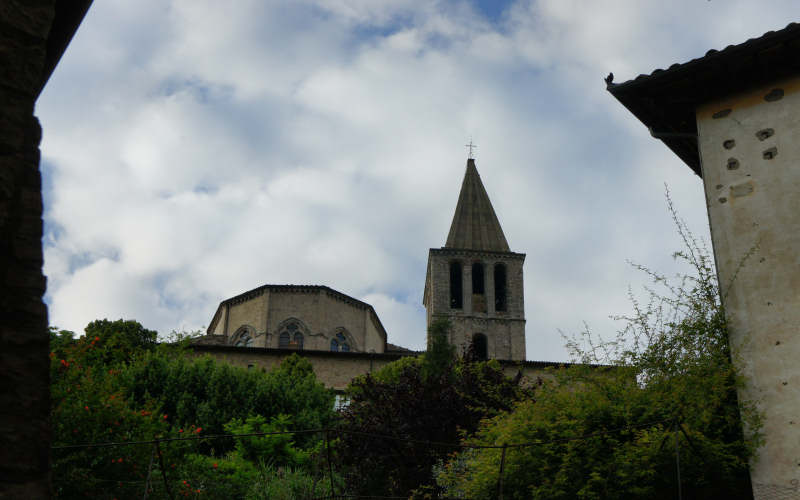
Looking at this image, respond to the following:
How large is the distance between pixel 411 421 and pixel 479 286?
1272 inches

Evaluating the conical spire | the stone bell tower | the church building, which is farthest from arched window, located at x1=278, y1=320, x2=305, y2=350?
the conical spire

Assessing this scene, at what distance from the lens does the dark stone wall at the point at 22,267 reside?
2334mm

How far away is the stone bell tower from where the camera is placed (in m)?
45.3

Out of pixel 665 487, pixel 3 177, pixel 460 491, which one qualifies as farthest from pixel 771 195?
pixel 3 177

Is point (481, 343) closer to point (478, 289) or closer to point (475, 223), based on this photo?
point (478, 289)

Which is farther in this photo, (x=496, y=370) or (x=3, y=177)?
(x=496, y=370)

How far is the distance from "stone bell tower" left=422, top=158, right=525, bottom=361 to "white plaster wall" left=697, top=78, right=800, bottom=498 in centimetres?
3431

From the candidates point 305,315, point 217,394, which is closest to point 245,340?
point 305,315

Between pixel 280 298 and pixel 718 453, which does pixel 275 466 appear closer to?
pixel 718 453

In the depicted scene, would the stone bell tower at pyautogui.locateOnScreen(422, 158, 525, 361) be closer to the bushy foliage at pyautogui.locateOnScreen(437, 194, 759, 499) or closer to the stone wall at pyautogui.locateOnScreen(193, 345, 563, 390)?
the stone wall at pyautogui.locateOnScreen(193, 345, 563, 390)

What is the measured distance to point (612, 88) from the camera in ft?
33.7

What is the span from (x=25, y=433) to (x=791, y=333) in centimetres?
817

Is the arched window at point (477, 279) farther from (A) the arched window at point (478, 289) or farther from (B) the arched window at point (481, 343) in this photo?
(B) the arched window at point (481, 343)

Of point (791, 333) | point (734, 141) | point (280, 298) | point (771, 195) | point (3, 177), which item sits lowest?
point (3, 177)
